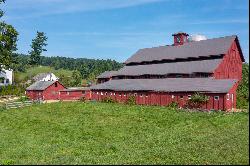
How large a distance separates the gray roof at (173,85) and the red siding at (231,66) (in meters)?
3.85

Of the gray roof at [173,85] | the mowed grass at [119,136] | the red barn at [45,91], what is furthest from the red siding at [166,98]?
the red barn at [45,91]

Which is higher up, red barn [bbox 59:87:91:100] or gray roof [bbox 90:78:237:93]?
gray roof [bbox 90:78:237:93]

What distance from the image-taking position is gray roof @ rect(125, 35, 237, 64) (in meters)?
57.4

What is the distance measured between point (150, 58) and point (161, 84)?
1277cm

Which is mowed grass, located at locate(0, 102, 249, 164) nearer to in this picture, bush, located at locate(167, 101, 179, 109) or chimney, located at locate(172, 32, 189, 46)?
bush, located at locate(167, 101, 179, 109)

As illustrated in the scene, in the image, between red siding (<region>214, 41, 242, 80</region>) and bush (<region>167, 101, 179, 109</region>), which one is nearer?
bush (<region>167, 101, 179, 109</region>)

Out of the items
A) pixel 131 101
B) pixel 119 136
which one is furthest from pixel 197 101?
pixel 119 136

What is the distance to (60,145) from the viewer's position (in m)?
28.0

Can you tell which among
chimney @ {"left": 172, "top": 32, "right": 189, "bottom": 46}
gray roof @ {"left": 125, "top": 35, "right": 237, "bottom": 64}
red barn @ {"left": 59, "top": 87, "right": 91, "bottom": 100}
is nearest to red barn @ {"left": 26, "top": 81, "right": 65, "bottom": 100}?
red barn @ {"left": 59, "top": 87, "right": 91, "bottom": 100}

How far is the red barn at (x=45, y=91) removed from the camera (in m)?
75.2

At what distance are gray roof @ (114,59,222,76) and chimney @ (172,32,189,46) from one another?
6.19 meters

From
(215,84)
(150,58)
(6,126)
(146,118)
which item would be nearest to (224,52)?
(215,84)

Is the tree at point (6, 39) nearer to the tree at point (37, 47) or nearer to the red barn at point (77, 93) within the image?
the red barn at point (77, 93)

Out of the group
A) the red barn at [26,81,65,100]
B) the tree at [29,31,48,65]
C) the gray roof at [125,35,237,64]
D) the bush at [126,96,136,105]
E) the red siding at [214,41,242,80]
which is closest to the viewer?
the red siding at [214,41,242,80]
